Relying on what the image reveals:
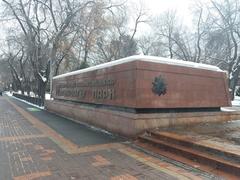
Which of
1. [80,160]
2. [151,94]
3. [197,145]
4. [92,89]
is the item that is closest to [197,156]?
[197,145]

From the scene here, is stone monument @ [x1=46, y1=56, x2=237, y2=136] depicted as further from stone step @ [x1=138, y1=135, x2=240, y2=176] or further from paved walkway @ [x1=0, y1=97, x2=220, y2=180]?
stone step @ [x1=138, y1=135, x2=240, y2=176]

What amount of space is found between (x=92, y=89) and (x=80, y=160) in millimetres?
5841

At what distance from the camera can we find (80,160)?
6324 millimetres

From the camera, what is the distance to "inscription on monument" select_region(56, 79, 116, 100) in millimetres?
10188

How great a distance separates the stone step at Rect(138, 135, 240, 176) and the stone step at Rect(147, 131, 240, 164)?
9 centimetres

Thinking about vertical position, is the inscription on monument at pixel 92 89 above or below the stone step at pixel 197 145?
above

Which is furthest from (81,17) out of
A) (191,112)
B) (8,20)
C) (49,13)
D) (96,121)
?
(191,112)

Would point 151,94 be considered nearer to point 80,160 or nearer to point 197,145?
point 197,145

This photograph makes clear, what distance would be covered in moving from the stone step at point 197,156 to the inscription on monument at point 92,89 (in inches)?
113

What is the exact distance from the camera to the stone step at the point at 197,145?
556 centimetres

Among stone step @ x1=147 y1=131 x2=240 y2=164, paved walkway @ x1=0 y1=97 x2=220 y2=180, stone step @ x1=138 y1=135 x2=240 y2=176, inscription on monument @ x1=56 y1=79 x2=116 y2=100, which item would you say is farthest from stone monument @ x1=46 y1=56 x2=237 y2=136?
stone step @ x1=138 y1=135 x2=240 y2=176

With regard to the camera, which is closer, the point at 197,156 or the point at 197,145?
the point at 197,156

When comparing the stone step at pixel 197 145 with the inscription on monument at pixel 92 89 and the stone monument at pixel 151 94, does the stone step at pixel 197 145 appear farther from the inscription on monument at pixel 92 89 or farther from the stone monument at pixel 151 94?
the inscription on monument at pixel 92 89

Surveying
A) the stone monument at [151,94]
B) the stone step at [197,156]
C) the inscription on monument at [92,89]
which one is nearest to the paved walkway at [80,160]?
the stone step at [197,156]
